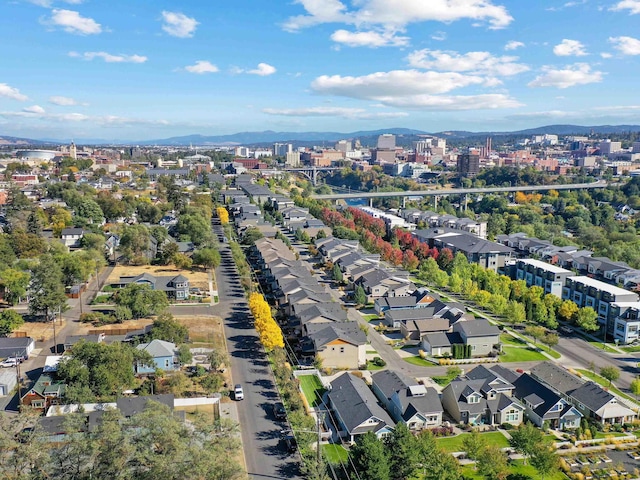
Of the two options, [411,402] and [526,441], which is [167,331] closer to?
[411,402]

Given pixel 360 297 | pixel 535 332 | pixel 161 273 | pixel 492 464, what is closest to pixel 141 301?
pixel 161 273

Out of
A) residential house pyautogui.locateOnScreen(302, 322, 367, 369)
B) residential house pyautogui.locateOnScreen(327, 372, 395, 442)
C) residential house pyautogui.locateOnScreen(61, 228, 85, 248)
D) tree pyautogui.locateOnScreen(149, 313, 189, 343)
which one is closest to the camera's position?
residential house pyautogui.locateOnScreen(327, 372, 395, 442)

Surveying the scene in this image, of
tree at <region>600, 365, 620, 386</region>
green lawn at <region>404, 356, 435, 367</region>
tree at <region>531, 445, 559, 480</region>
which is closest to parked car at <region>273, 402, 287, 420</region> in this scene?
green lawn at <region>404, 356, 435, 367</region>

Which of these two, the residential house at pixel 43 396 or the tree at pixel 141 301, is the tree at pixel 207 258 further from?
the residential house at pixel 43 396

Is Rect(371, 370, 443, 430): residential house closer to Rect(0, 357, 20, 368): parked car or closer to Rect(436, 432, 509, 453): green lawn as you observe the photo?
Rect(436, 432, 509, 453): green lawn

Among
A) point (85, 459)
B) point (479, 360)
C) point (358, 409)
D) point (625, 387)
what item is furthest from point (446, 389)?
point (85, 459)

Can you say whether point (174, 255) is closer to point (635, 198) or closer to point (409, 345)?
point (409, 345)
